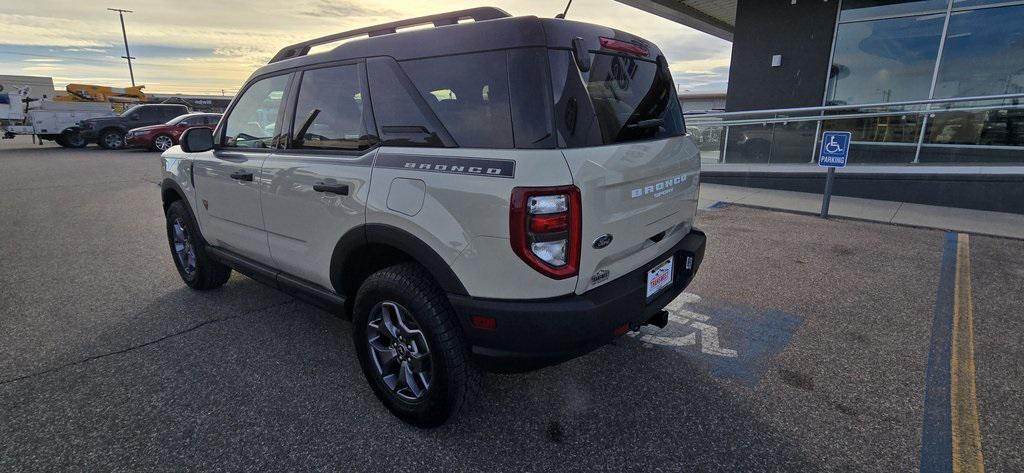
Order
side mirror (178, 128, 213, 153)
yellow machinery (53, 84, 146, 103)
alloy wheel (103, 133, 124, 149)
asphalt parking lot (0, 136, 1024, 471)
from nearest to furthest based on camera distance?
asphalt parking lot (0, 136, 1024, 471), side mirror (178, 128, 213, 153), alloy wheel (103, 133, 124, 149), yellow machinery (53, 84, 146, 103)

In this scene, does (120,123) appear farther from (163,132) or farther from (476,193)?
(476,193)

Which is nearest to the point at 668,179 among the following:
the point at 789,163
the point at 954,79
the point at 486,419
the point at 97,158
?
the point at 486,419

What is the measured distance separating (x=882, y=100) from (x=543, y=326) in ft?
37.7

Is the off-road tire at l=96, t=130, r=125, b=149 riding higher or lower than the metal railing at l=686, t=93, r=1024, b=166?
lower

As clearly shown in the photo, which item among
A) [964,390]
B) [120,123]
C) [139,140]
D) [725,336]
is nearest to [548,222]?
[725,336]

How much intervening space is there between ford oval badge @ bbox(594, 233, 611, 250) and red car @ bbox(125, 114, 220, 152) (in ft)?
61.8

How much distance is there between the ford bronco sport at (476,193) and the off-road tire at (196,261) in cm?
139

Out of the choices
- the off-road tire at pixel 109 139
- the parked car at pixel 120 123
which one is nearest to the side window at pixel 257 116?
the parked car at pixel 120 123

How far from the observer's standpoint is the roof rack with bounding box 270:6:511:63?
2.33 m

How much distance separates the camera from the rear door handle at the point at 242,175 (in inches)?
124

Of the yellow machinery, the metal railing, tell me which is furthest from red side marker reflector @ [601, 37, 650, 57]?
the yellow machinery

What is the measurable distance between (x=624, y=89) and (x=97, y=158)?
62.5 ft

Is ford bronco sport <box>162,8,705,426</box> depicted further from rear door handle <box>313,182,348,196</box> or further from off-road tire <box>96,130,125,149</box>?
off-road tire <box>96,130,125,149</box>

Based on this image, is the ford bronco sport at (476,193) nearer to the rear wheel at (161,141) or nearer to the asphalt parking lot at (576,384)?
the asphalt parking lot at (576,384)
